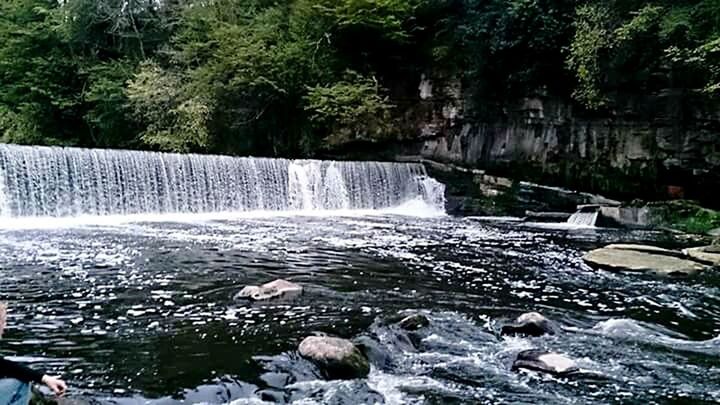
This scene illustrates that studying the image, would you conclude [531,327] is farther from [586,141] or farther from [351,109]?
[351,109]

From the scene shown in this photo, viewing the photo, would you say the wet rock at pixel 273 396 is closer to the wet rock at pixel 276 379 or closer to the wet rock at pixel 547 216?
the wet rock at pixel 276 379

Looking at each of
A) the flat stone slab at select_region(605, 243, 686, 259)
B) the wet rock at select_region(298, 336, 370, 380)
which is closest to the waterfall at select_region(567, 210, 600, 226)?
the flat stone slab at select_region(605, 243, 686, 259)

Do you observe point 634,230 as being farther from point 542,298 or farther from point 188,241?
point 188,241

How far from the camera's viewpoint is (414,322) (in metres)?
6.18

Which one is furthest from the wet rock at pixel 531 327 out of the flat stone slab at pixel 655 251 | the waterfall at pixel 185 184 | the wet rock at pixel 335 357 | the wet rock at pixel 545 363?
the waterfall at pixel 185 184

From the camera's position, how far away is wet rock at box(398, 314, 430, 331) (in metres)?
6.11

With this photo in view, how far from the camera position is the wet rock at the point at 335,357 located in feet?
16.2

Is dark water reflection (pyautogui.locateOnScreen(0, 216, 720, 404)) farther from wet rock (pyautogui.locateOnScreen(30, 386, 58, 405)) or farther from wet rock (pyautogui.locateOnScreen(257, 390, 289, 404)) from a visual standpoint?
wet rock (pyautogui.locateOnScreen(30, 386, 58, 405))

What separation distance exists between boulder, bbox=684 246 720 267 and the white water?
432cm

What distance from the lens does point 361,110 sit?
64.0ft

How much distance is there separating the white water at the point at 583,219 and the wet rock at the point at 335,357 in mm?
10953

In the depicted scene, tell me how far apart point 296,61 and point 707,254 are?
47.5 ft

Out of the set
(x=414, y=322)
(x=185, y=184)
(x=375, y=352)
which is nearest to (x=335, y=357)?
(x=375, y=352)

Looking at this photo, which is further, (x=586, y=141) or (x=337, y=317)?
(x=586, y=141)
